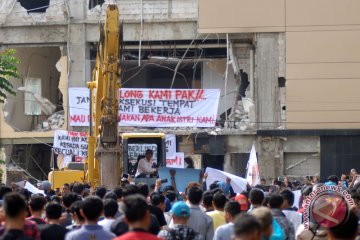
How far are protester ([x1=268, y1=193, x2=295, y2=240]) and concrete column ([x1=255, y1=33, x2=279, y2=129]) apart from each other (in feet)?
92.3

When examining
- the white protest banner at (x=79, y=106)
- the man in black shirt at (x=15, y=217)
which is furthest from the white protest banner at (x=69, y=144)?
the man in black shirt at (x=15, y=217)

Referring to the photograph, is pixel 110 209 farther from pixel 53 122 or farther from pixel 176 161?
pixel 53 122

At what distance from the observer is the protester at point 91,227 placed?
10233mm

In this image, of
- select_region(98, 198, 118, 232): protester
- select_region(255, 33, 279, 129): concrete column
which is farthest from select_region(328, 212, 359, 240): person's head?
select_region(255, 33, 279, 129): concrete column

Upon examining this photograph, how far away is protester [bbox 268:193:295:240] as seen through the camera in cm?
1209

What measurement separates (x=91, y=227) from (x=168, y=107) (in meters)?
29.8

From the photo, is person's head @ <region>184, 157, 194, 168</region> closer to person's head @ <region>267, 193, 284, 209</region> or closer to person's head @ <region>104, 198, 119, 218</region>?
person's head @ <region>267, 193, 284, 209</region>

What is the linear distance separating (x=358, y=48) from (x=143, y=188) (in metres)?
26.5

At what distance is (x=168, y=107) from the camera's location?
132ft

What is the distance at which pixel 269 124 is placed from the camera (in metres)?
41.3

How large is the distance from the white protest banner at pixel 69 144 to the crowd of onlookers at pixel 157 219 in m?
20.1

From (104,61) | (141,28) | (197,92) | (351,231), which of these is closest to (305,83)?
(197,92)

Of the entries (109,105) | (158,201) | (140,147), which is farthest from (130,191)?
(140,147)

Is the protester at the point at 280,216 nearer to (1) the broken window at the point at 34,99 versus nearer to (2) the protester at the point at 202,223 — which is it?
(2) the protester at the point at 202,223
